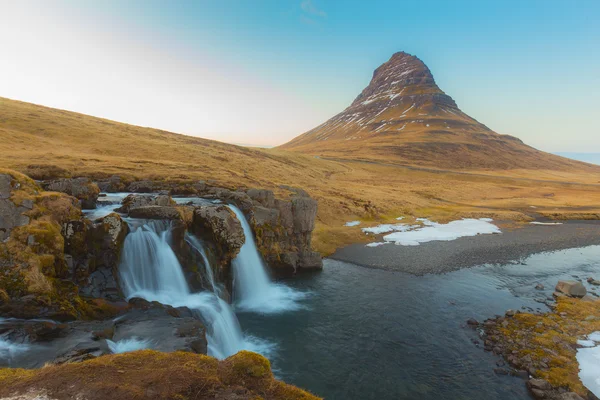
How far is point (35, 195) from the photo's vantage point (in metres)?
19.3

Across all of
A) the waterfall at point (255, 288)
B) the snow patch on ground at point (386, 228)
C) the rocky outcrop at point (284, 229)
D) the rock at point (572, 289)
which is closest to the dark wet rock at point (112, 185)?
the waterfall at point (255, 288)

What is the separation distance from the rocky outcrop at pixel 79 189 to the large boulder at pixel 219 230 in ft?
28.6

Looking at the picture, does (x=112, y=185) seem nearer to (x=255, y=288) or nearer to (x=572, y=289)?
(x=255, y=288)

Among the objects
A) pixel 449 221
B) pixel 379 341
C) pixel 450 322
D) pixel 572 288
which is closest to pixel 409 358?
pixel 379 341

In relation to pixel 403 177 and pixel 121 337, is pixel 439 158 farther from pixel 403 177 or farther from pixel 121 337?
pixel 121 337

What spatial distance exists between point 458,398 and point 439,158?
199519mm

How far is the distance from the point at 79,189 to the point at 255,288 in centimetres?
1760

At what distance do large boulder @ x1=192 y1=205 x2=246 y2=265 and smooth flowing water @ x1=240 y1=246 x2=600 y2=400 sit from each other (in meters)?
5.72

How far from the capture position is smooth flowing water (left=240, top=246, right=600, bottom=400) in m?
18.1

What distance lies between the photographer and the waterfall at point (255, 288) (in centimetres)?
2825

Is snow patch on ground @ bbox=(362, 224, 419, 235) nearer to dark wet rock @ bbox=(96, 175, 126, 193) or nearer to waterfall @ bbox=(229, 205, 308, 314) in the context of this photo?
waterfall @ bbox=(229, 205, 308, 314)

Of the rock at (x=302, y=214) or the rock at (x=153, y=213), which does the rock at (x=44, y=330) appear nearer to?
the rock at (x=153, y=213)

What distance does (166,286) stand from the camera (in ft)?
72.5

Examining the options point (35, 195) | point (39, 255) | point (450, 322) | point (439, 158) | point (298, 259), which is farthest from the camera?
point (439, 158)
